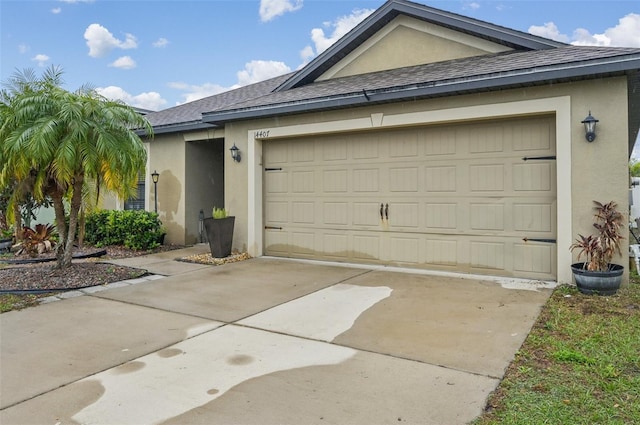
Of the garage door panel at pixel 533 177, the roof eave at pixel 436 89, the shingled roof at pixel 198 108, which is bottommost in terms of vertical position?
the garage door panel at pixel 533 177

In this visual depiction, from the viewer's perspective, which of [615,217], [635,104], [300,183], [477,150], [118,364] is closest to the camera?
[118,364]

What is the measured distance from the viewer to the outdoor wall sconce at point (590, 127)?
588 cm

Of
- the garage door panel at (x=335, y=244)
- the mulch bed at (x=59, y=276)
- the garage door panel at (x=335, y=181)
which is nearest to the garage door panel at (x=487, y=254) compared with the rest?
the garage door panel at (x=335, y=244)

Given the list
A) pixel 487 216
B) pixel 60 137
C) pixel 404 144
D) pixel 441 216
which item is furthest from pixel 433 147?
pixel 60 137

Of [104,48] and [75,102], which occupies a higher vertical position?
[104,48]

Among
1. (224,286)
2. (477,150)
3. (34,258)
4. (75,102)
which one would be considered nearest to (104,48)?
(34,258)

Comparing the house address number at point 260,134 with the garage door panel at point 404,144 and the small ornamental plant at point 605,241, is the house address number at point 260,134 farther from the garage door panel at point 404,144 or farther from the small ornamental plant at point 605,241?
the small ornamental plant at point 605,241

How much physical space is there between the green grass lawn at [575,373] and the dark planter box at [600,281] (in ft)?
1.76

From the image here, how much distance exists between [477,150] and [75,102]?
20.6 ft

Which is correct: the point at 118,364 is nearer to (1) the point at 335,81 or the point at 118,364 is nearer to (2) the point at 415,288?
(2) the point at 415,288

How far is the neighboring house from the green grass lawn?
1.93 metres

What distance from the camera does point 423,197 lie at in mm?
7500

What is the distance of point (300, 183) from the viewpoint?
347 inches

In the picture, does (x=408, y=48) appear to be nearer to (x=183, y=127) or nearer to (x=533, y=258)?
(x=533, y=258)
